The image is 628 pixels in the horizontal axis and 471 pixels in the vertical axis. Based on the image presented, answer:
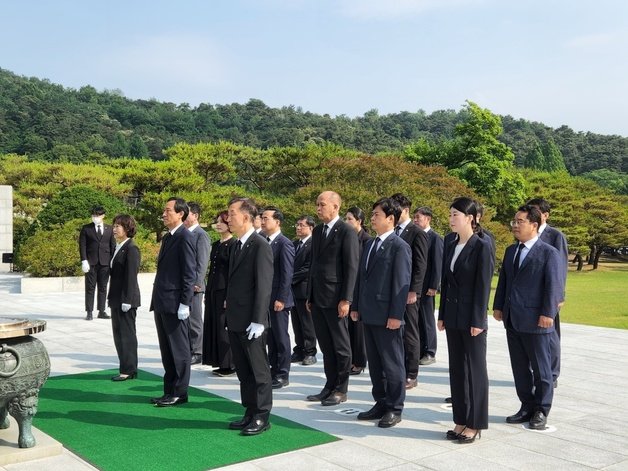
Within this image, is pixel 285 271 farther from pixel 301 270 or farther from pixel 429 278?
pixel 429 278

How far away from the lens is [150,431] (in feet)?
15.3

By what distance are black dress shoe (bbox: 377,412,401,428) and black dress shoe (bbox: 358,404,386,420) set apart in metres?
0.14

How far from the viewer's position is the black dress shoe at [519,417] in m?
4.96

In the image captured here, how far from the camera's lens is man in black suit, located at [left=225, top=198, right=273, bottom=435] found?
4598 millimetres

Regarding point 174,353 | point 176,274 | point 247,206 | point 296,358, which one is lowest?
point 296,358

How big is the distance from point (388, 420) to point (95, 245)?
734 centimetres

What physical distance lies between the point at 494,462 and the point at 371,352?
4.31ft

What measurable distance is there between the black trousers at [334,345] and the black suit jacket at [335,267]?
0.11 m

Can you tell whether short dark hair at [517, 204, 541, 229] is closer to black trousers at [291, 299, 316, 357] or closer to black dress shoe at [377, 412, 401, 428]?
black dress shoe at [377, 412, 401, 428]

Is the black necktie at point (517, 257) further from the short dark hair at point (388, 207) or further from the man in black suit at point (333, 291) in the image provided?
the man in black suit at point (333, 291)

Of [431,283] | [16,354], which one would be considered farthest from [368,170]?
[16,354]

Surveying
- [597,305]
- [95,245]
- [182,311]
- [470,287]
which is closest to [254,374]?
[182,311]

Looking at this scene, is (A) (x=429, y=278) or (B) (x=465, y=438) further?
(A) (x=429, y=278)

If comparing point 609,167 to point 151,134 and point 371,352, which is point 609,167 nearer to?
point 151,134
